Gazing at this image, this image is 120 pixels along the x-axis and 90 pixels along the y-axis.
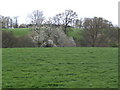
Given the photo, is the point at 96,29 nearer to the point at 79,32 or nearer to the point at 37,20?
the point at 79,32

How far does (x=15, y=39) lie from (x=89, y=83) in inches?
1205

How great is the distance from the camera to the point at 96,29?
42.8 m

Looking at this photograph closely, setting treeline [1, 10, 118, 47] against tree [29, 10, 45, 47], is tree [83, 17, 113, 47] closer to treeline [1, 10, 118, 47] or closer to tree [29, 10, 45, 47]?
treeline [1, 10, 118, 47]

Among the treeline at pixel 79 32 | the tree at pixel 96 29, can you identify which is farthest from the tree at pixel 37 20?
the tree at pixel 96 29

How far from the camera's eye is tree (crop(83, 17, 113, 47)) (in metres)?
42.9

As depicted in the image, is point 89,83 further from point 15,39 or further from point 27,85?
point 15,39

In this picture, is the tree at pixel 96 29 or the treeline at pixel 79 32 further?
the tree at pixel 96 29

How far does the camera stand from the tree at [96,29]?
42.9 meters

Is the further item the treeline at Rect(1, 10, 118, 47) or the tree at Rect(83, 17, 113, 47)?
the tree at Rect(83, 17, 113, 47)

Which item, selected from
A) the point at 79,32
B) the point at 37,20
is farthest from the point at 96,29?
the point at 37,20

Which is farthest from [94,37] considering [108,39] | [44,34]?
[44,34]

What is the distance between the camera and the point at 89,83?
6965mm

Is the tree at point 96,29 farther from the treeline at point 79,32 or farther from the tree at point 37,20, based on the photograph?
the tree at point 37,20

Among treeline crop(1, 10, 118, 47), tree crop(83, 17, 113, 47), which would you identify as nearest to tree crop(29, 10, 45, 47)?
treeline crop(1, 10, 118, 47)
